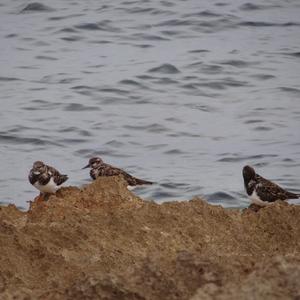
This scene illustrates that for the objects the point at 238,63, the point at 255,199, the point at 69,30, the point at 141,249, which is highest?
the point at 141,249

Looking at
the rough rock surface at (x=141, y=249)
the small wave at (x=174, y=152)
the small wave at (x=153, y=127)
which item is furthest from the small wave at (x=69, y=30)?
the rough rock surface at (x=141, y=249)

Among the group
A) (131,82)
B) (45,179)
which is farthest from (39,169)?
(131,82)

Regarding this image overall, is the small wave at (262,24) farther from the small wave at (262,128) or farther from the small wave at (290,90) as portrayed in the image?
the small wave at (262,128)

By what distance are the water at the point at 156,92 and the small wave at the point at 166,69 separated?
1.0 inches

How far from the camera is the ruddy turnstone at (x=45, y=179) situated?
28.9 ft

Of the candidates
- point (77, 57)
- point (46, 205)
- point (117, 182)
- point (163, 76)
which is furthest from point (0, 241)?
point (77, 57)

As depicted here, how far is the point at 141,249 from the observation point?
5828 millimetres

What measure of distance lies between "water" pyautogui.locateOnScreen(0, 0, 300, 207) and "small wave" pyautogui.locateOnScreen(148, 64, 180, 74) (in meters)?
0.03

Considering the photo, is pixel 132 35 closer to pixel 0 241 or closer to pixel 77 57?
pixel 77 57

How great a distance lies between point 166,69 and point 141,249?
49.6ft

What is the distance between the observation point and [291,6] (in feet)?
81.0

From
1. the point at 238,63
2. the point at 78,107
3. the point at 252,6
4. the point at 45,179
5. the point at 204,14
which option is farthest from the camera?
the point at 252,6

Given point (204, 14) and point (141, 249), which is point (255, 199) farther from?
point (204, 14)

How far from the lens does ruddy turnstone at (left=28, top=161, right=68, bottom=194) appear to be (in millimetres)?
8820
